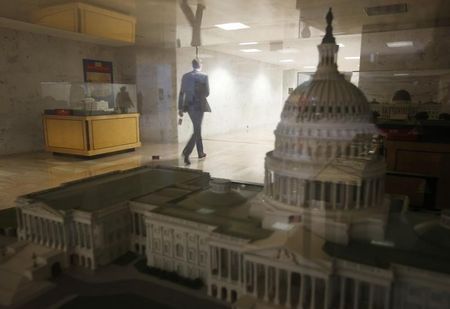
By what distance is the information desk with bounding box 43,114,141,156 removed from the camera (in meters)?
12.3

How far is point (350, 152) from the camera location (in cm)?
482

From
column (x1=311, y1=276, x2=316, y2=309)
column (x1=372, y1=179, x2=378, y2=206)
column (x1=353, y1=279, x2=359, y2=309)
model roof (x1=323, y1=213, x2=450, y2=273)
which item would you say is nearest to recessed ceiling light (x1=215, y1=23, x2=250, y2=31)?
column (x1=372, y1=179, x2=378, y2=206)

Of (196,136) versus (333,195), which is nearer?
(333,195)

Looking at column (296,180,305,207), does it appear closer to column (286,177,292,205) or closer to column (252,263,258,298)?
column (286,177,292,205)

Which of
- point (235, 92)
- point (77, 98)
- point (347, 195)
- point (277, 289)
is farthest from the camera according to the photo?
point (77, 98)

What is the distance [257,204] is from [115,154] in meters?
9.21

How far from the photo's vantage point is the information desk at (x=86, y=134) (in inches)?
483

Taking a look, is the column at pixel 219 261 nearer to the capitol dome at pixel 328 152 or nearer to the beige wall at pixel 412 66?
the capitol dome at pixel 328 152

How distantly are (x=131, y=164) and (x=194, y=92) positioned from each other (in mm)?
3732

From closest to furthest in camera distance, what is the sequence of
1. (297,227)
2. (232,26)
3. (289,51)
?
(297,227)
(289,51)
(232,26)

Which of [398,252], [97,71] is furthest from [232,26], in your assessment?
[97,71]

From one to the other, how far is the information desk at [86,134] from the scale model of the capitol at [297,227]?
6.24 m

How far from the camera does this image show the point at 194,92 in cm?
865

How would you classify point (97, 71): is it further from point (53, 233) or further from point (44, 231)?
point (53, 233)
